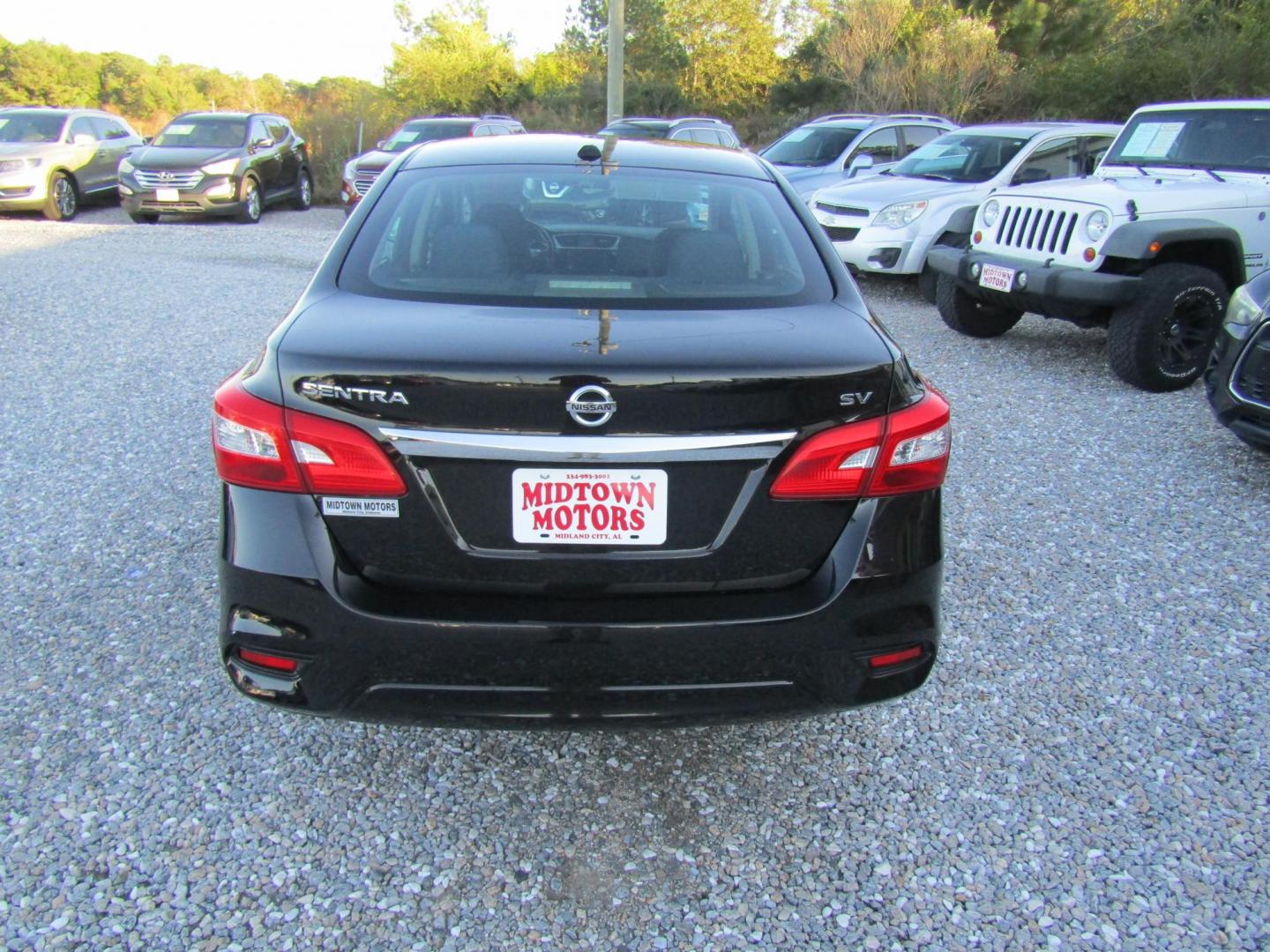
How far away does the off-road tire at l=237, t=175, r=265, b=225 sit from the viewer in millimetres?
15156

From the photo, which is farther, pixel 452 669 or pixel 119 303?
pixel 119 303

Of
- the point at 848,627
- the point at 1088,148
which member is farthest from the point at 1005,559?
the point at 1088,148

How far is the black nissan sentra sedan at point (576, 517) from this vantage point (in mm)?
2016

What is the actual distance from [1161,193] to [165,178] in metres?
13.0

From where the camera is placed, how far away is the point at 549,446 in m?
2.00

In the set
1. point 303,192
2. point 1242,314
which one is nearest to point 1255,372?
point 1242,314

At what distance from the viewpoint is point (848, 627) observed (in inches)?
85.4

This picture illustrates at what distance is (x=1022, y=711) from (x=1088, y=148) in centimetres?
832

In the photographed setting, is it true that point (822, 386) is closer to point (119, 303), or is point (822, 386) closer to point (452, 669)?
point (452, 669)

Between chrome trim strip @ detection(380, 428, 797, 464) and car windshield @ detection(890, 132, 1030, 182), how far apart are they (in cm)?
864

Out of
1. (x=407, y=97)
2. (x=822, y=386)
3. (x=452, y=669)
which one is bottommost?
(x=452, y=669)

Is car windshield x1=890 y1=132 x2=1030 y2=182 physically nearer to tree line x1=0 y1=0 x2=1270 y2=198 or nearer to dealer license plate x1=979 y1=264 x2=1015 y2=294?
dealer license plate x1=979 y1=264 x2=1015 y2=294

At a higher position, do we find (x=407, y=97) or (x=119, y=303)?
(x=407, y=97)

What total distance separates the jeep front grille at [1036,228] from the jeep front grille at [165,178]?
11745 millimetres
